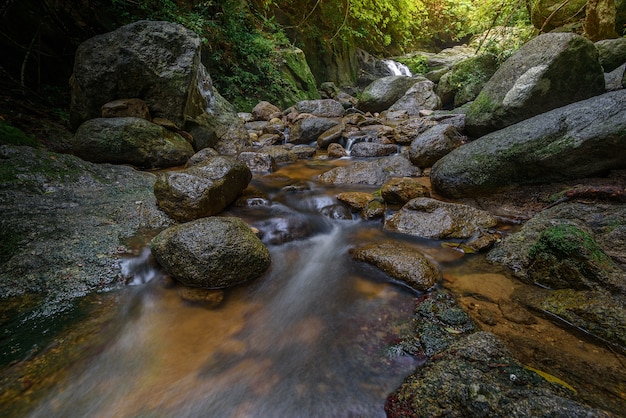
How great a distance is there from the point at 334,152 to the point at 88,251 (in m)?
5.95

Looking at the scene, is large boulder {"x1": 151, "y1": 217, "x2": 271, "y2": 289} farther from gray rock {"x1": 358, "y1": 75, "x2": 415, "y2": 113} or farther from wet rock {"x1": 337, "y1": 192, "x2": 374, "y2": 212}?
gray rock {"x1": 358, "y1": 75, "x2": 415, "y2": 113}

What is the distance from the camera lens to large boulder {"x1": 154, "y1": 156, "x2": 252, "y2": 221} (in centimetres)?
350

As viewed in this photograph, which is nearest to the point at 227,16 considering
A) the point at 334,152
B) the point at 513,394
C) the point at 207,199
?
the point at 334,152

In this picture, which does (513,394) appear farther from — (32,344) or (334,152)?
(334,152)

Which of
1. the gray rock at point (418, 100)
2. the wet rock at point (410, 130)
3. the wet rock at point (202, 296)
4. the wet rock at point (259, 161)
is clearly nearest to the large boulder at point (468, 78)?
the gray rock at point (418, 100)

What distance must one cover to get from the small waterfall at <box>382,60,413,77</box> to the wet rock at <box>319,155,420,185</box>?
15.4 m

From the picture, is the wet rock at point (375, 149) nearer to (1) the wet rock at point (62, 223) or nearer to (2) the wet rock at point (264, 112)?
(2) the wet rock at point (264, 112)

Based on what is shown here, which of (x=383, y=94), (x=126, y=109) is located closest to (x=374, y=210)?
(x=126, y=109)

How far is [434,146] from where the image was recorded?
554cm

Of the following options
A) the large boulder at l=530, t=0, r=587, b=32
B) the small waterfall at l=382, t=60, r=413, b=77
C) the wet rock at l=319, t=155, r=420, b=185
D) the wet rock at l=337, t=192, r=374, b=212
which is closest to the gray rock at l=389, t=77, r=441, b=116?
the large boulder at l=530, t=0, r=587, b=32

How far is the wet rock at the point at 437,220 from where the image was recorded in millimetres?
3524

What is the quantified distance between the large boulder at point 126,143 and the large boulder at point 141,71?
831 millimetres

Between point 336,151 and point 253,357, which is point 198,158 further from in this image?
point 253,357

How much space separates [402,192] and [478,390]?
3.13m
